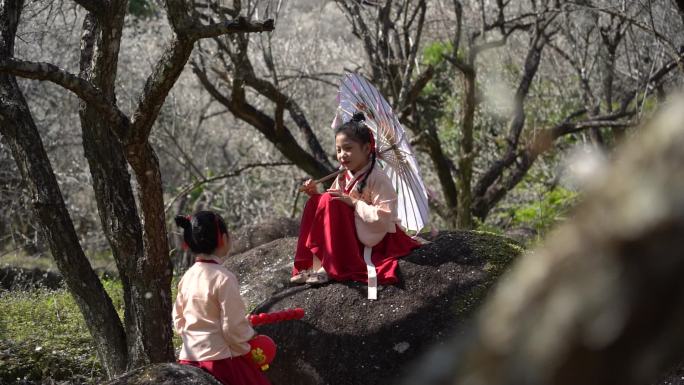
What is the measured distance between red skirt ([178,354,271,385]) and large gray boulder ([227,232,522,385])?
0.68m

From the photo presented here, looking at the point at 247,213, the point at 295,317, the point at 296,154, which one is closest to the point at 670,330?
the point at 295,317

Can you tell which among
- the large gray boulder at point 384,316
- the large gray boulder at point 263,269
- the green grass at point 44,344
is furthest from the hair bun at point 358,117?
the green grass at point 44,344

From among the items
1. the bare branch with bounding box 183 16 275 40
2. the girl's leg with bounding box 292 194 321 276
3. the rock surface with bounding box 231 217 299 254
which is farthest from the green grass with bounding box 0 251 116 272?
the bare branch with bounding box 183 16 275 40

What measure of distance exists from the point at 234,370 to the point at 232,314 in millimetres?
287

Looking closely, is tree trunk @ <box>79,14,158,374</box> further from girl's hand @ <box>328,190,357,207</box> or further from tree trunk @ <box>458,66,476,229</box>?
tree trunk @ <box>458,66,476,229</box>

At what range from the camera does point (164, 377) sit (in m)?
3.09

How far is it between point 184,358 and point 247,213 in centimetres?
1284

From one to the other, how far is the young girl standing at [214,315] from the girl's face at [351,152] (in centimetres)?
134

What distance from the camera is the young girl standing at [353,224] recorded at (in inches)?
205

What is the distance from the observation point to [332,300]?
502 centimetres

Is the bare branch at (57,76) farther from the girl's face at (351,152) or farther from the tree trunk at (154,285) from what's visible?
the girl's face at (351,152)

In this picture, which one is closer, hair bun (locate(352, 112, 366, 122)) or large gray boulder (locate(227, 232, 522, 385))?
large gray boulder (locate(227, 232, 522, 385))

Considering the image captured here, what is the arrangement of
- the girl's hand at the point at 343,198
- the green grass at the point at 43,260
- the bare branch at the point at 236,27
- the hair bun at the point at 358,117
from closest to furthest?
the bare branch at the point at 236,27 → the girl's hand at the point at 343,198 → the hair bun at the point at 358,117 → the green grass at the point at 43,260

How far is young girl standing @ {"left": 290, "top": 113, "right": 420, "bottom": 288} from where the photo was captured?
5.20 metres
